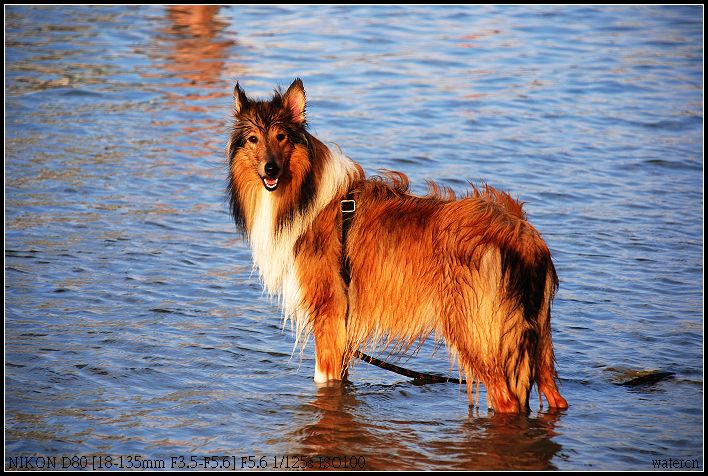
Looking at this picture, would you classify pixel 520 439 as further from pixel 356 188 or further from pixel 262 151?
pixel 262 151

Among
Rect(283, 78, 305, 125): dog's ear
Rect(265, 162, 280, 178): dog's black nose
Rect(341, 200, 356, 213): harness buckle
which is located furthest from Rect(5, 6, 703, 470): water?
Rect(283, 78, 305, 125): dog's ear

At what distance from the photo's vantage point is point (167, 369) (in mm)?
6406

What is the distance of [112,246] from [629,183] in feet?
19.4

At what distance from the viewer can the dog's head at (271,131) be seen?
5.81 m

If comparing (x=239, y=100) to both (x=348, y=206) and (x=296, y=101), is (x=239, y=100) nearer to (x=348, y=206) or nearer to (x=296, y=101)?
(x=296, y=101)

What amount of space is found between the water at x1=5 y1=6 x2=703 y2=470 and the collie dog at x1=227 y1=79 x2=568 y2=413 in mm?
491

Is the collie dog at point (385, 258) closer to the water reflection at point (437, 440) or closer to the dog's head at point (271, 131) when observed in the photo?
the dog's head at point (271, 131)

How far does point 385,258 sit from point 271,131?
1087mm

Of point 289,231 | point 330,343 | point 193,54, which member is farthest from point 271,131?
point 193,54

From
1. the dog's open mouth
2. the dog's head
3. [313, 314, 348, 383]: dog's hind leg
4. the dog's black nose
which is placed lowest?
[313, 314, 348, 383]: dog's hind leg

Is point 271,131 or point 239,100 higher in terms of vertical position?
point 239,100

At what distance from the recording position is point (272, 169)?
5773 mm

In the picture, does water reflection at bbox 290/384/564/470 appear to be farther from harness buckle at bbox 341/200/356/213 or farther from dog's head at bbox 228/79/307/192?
dog's head at bbox 228/79/307/192

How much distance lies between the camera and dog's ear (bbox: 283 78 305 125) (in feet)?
19.2
